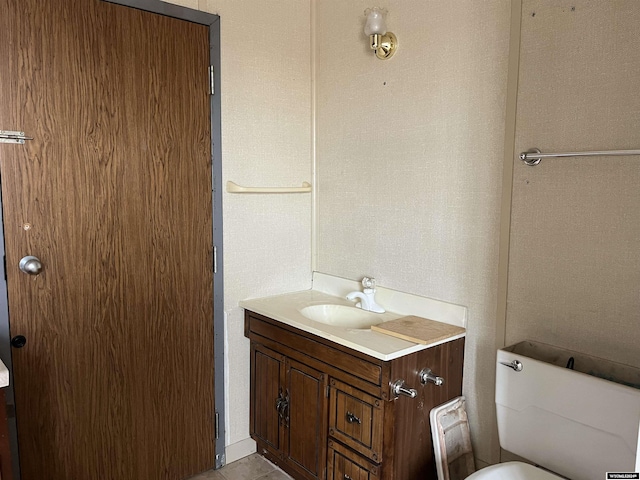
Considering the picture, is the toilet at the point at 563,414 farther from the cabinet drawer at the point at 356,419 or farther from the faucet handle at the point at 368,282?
the faucet handle at the point at 368,282

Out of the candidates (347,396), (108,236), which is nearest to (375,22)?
(108,236)

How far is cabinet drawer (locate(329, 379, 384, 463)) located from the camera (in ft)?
5.91

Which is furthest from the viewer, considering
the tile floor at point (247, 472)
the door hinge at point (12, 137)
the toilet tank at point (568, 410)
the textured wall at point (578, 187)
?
the tile floor at point (247, 472)

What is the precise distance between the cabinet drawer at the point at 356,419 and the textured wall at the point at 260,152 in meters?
0.65

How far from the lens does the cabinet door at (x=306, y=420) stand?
80.5 inches

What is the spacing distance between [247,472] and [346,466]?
2.20 ft

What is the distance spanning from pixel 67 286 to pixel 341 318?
1.16 metres

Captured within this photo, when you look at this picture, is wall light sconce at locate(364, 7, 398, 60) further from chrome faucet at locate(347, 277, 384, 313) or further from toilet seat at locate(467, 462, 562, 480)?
toilet seat at locate(467, 462, 562, 480)

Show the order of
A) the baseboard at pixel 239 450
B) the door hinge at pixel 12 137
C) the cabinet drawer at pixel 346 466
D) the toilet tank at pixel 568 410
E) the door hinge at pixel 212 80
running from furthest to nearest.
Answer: the baseboard at pixel 239 450 → the door hinge at pixel 212 80 → the cabinet drawer at pixel 346 466 → the door hinge at pixel 12 137 → the toilet tank at pixel 568 410

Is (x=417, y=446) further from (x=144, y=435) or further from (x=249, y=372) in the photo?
(x=144, y=435)

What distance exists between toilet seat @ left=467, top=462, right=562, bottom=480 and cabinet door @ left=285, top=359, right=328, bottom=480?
0.67 m

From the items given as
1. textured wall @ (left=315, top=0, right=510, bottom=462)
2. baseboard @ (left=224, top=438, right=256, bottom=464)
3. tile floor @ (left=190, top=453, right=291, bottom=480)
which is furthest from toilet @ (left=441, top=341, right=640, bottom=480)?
baseboard @ (left=224, top=438, right=256, bottom=464)

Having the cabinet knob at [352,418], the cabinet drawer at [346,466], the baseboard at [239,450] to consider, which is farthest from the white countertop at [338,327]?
the baseboard at [239,450]

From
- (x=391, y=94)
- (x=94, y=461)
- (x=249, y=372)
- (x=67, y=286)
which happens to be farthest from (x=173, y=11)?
(x=94, y=461)
